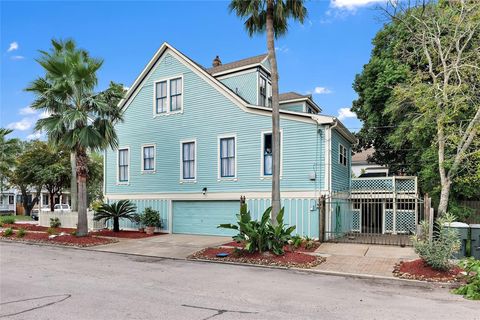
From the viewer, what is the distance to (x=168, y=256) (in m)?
12.8

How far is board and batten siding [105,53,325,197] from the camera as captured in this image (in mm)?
16219

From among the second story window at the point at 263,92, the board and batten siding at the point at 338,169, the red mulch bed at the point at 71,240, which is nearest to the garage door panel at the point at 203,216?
the red mulch bed at the point at 71,240

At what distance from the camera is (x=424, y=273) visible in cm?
936

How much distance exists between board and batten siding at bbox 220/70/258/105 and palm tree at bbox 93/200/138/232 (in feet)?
27.3

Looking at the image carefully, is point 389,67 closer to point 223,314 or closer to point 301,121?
point 301,121

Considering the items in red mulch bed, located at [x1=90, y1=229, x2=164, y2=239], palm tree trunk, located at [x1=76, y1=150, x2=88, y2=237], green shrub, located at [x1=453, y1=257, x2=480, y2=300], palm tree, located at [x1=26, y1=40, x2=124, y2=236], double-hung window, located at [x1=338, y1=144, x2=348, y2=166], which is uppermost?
palm tree, located at [x1=26, y1=40, x2=124, y2=236]

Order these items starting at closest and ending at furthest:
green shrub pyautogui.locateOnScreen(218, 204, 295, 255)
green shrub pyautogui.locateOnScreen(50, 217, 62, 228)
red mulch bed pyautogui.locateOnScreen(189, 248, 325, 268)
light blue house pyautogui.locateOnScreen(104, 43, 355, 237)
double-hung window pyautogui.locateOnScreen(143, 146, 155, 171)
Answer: red mulch bed pyautogui.locateOnScreen(189, 248, 325, 268)
green shrub pyautogui.locateOnScreen(218, 204, 295, 255)
light blue house pyautogui.locateOnScreen(104, 43, 355, 237)
double-hung window pyautogui.locateOnScreen(143, 146, 155, 171)
green shrub pyautogui.locateOnScreen(50, 217, 62, 228)

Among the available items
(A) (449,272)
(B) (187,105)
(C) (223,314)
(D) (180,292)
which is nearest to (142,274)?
(D) (180,292)

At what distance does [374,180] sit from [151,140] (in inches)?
478

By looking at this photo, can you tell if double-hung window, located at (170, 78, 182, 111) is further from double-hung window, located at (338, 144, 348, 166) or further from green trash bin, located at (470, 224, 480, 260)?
Result: green trash bin, located at (470, 224, 480, 260)

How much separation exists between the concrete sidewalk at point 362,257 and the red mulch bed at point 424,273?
33cm

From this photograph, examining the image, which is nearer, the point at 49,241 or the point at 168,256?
the point at 168,256

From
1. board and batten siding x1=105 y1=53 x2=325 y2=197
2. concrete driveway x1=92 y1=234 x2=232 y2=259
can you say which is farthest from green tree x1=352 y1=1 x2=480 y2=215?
concrete driveway x1=92 y1=234 x2=232 y2=259

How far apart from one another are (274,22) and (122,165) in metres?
12.4
